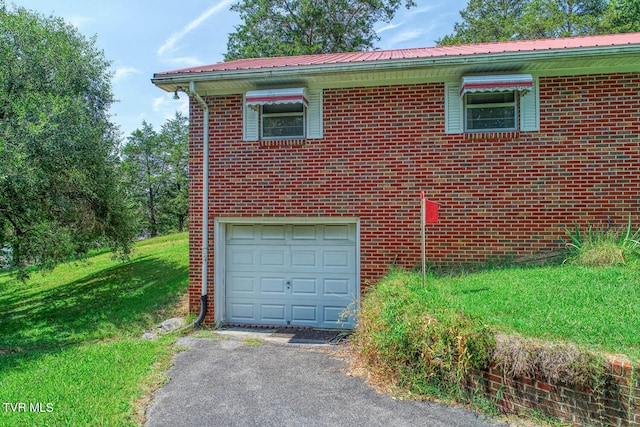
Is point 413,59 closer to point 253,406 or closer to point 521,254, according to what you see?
point 521,254

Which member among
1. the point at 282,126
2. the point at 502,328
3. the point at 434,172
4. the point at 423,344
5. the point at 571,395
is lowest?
the point at 571,395

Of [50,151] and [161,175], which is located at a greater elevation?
[161,175]

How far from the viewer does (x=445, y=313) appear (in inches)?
169

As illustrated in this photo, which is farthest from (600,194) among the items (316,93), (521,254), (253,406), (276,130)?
(253,406)

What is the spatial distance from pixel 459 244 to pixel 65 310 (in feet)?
31.8

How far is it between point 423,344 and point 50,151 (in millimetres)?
8297

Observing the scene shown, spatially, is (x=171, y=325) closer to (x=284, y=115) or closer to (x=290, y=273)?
(x=290, y=273)

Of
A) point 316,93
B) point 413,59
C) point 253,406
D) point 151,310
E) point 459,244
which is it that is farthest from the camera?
point 151,310

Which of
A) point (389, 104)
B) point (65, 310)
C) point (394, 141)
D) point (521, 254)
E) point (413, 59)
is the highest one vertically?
point (413, 59)

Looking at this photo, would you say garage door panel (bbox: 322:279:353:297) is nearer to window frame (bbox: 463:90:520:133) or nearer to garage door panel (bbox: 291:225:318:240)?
garage door panel (bbox: 291:225:318:240)

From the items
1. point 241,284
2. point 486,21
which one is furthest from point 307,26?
point 241,284

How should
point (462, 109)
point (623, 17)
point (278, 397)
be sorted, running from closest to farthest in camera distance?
point (278, 397) < point (462, 109) < point (623, 17)

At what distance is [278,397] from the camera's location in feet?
14.3

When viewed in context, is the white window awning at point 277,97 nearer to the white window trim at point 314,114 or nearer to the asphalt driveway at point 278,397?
the white window trim at point 314,114
